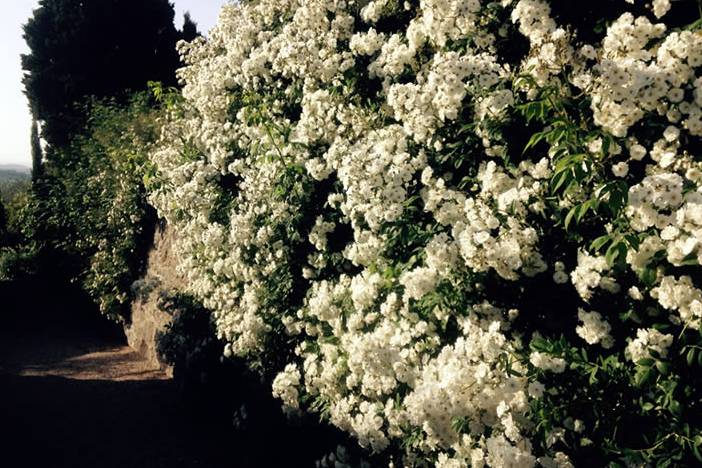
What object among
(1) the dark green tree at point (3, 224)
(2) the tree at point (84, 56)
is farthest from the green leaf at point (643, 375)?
(2) the tree at point (84, 56)

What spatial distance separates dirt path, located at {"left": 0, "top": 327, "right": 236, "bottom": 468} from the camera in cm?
578

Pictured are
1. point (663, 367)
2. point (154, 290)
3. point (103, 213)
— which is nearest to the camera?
point (663, 367)

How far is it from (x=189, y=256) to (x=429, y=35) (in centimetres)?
470

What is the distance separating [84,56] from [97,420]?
15.9 meters

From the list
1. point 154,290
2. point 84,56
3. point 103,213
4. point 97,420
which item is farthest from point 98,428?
point 84,56

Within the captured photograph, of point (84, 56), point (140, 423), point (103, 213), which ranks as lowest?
point (140, 423)

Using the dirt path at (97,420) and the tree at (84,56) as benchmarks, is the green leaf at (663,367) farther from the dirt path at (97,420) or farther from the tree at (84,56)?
the tree at (84,56)

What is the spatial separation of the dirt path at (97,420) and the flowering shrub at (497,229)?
1873 millimetres

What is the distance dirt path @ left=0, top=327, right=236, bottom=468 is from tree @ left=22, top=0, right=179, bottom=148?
11720mm

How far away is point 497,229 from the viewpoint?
3.31 m

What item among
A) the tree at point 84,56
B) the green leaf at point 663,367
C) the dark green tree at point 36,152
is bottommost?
the green leaf at point 663,367

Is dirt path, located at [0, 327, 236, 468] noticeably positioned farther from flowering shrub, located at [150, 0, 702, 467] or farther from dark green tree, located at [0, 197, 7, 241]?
dark green tree, located at [0, 197, 7, 241]

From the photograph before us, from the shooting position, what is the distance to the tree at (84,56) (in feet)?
62.0

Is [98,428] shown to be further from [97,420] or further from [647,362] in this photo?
[647,362]
